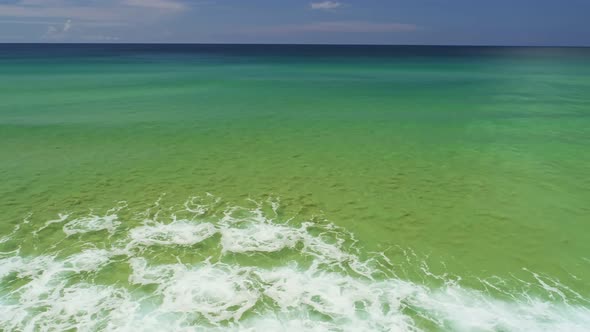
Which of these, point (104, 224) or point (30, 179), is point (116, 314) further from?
point (30, 179)

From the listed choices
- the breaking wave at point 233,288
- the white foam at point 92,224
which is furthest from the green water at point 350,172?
the white foam at point 92,224

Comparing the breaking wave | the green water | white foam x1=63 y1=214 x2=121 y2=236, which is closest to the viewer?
the breaking wave

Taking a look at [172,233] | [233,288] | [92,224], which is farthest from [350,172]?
[92,224]

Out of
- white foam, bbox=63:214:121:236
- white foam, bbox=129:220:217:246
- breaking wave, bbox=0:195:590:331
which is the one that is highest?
white foam, bbox=63:214:121:236

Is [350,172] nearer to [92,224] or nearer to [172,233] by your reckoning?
[172,233]

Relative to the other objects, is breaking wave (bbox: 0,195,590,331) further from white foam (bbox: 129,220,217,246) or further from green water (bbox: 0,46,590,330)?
Result: green water (bbox: 0,46,590,330)

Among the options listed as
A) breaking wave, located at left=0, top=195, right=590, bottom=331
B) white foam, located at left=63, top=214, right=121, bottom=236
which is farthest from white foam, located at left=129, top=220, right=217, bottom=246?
white foam, located at left=63, top=214, right=121, bottom=236
